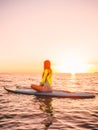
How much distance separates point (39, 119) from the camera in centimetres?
1272

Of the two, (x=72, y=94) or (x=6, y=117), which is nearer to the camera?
(x=6, y=117)

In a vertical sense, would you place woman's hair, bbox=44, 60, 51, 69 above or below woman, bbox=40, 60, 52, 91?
above

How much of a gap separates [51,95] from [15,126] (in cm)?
1046

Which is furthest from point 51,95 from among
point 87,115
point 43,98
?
point 87,115

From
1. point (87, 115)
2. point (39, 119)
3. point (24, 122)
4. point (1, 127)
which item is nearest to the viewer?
point (1, 127)

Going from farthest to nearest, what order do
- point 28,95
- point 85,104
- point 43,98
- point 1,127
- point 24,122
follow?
point 28,95 → point 43,98 → point 85,104 → point 24,122 → point 1,127

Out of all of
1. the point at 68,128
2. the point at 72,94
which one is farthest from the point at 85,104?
the point at 68,128

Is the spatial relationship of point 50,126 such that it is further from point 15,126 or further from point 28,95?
point 28,95

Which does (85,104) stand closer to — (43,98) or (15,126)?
(43,98)

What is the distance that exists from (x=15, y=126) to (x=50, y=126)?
1690 mm

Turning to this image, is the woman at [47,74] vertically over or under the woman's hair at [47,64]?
under

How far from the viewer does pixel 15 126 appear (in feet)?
36.3

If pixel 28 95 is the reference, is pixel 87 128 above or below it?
below

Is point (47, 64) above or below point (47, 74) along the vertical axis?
above
